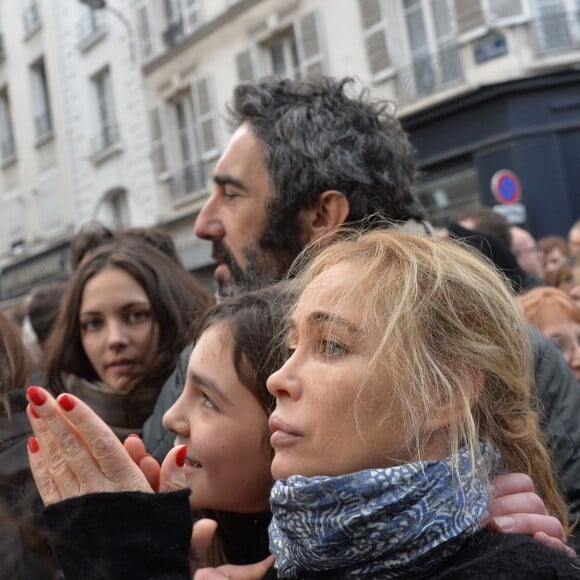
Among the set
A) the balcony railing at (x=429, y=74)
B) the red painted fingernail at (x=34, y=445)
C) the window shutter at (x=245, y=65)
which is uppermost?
the window shutter at (x=245, y=65)

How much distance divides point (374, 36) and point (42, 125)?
442 inches

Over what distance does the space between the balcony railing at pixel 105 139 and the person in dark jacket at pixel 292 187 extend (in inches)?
667

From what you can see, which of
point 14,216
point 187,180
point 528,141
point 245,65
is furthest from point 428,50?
point 14,216

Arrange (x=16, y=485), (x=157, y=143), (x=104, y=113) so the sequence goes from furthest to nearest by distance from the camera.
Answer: (x=104, y=113) < (x=157, y=143) < (x=16, y=485)

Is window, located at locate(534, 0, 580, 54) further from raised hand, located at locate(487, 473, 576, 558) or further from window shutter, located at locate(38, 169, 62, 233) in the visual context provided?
window shutter, located at locate(38, 169, 62, 233)

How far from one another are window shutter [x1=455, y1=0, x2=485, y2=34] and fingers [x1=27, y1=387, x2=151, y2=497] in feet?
36.5

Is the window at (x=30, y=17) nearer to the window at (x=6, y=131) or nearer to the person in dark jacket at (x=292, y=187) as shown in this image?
the window at (x=6, y=131)

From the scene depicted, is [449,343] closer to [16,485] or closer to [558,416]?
[558,416]

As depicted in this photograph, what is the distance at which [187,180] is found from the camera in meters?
17.2

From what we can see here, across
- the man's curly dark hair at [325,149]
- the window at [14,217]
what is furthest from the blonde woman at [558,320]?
the window at [14,217]

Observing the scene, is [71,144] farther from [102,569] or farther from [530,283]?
[102,569]

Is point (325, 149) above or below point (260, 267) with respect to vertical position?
above

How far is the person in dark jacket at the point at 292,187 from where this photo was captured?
2.46 meters

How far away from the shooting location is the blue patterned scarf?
4.76ft
